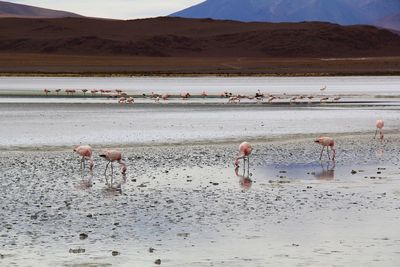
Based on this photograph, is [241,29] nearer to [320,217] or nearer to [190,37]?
[190,37]

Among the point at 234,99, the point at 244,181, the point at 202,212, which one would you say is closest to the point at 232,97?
the point at 234,99

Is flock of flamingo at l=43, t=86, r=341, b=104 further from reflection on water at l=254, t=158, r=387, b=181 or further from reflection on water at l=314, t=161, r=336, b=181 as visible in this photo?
reflection on water at l=254, t=158, r=387, b=181

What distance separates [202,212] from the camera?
13.5 m

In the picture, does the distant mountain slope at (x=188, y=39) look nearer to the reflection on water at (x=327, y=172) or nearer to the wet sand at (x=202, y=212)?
the reflection on water at (x=327, y=172)

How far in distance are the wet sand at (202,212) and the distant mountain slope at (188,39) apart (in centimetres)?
13780

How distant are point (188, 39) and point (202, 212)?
15961cm

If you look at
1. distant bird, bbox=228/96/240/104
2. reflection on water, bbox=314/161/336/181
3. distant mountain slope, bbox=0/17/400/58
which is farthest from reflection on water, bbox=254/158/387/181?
distant mountain slope, bbox=0/17/400/58

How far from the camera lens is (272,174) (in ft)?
58.8

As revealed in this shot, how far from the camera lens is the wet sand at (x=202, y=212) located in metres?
10.8

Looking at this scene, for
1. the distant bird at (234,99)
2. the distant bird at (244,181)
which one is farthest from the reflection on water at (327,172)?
the distant bird at (234,99)

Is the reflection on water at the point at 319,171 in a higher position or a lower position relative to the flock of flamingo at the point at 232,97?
lower

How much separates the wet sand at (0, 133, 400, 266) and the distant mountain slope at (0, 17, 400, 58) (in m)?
138

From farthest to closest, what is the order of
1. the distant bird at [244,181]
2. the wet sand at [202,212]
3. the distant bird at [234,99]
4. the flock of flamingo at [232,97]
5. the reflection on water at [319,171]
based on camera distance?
the flock of flamingo at [232,97] < the distant bird at [234,99] < the reflection on water at [319,171] < the distant bird at [244,181] < the wet sand at [202,212]

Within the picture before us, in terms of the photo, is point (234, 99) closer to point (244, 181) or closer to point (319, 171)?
point (319, 171)
